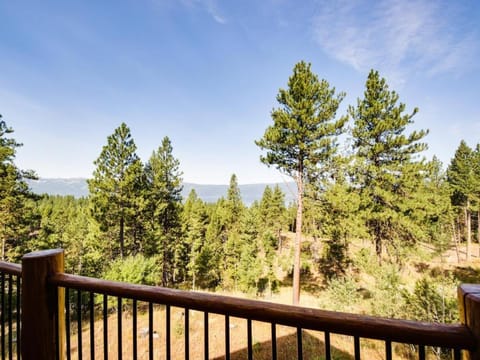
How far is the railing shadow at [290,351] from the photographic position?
6145 millimetres

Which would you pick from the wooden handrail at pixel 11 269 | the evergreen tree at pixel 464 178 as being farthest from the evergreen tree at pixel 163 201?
the evergreen tree at pixel 464 178

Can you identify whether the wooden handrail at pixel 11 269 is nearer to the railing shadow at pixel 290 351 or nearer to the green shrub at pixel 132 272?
the railing shadow at pixel 290 351

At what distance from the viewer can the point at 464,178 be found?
20891 mm

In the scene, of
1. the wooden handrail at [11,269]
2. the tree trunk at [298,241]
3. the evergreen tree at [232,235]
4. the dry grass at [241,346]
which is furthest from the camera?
the evergreen tree at [232,235]

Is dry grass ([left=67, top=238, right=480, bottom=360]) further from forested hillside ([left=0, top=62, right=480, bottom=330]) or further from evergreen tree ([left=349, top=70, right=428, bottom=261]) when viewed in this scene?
evergreen tree ([left=349, top=70, right=428, bottom=261])

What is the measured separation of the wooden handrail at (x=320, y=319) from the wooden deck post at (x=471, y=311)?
2cm

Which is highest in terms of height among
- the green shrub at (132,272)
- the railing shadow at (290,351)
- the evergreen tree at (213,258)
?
the green shrub at (132,272)

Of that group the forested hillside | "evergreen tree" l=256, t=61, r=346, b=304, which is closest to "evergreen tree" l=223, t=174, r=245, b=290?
the forested hillside

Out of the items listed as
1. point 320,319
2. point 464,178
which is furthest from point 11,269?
point 464,178

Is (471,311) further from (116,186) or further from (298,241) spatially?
(116,186)

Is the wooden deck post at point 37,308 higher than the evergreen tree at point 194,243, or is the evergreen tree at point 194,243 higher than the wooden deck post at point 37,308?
the wooden deck post at point 37,308

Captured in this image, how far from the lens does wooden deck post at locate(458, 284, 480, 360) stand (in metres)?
0.71

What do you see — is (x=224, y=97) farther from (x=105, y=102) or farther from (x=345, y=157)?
(x=345, y=157)

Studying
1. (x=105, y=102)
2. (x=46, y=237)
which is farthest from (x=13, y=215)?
(x=105, y=102)
